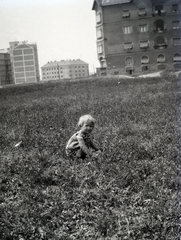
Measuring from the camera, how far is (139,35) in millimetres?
57562

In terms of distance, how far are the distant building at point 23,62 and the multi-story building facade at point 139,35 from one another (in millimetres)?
44530

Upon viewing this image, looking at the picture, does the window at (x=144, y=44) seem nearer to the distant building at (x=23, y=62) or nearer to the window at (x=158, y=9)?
the window at (x=158, y=9)

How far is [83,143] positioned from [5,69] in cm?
9625

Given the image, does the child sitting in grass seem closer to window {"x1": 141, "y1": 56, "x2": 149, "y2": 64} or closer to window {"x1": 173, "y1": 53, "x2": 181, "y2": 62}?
window {"x1": 141, "y1": 56, "x2": 149, "y2": 64}

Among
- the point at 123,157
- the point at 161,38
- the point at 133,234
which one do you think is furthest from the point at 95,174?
the point at 161,38

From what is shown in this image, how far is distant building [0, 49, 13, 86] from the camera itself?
94750mm

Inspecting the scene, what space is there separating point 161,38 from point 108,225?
5767 centimetres

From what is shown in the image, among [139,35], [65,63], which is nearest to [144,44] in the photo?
[139,35]

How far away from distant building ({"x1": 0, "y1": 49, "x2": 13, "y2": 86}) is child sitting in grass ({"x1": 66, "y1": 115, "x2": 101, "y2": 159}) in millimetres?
91702

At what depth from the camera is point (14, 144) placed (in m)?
7.89

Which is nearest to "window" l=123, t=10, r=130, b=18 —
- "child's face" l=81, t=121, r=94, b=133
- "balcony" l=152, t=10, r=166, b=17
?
"balcony" l=152, t=10, r=166, b=17

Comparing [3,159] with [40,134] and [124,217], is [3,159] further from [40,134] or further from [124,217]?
[124,217]

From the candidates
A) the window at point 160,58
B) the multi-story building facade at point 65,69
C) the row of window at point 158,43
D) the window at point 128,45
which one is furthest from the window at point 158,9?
the multi-story building facade at point 65,69

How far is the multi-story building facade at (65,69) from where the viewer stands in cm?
13212
